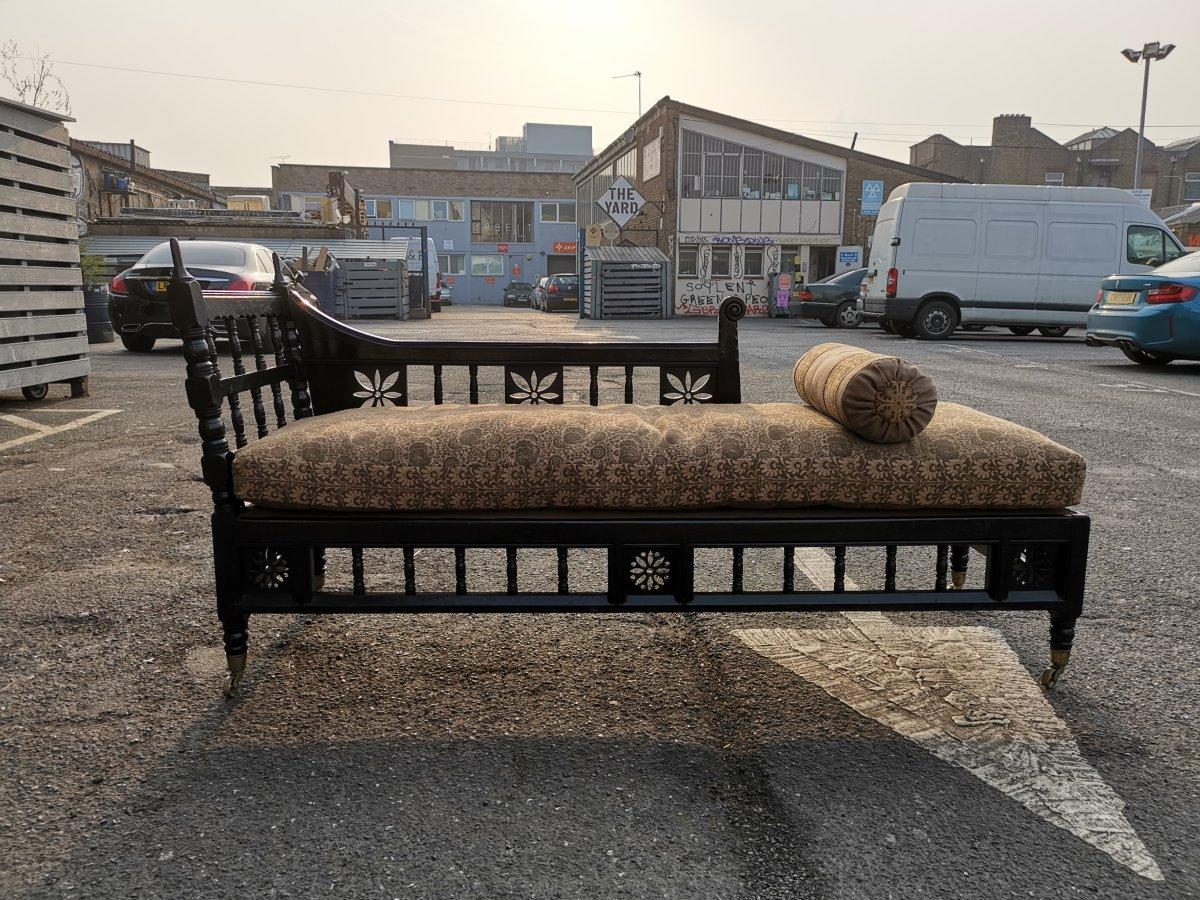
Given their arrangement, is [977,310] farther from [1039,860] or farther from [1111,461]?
[1039,860]

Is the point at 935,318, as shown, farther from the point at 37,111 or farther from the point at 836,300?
the point at 37,111

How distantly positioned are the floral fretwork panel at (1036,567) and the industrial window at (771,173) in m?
33.3

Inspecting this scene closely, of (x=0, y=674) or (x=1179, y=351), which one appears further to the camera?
(x=1179, y=351)

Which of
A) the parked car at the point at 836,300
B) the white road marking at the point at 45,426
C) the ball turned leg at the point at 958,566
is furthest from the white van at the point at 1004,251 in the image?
the ball turned leg at the point at 958,566

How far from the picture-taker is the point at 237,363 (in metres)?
3.09

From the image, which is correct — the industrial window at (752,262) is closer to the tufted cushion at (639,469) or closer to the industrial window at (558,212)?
the industrial window at (558,212)

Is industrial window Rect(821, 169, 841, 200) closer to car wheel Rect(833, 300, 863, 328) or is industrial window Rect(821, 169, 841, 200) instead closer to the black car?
car wheel Rect(833, 300, 863, 328)

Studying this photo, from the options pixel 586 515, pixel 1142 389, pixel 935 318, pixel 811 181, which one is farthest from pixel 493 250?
pixel 586 515

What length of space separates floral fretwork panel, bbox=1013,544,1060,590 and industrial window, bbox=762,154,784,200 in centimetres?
3332

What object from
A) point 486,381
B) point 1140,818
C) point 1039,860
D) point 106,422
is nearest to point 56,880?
point 1039,860

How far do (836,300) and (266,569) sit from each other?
2092cm

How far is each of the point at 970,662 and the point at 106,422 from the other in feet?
22.7

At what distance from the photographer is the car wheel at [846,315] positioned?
21.8m

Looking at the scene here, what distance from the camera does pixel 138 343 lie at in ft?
44.6
